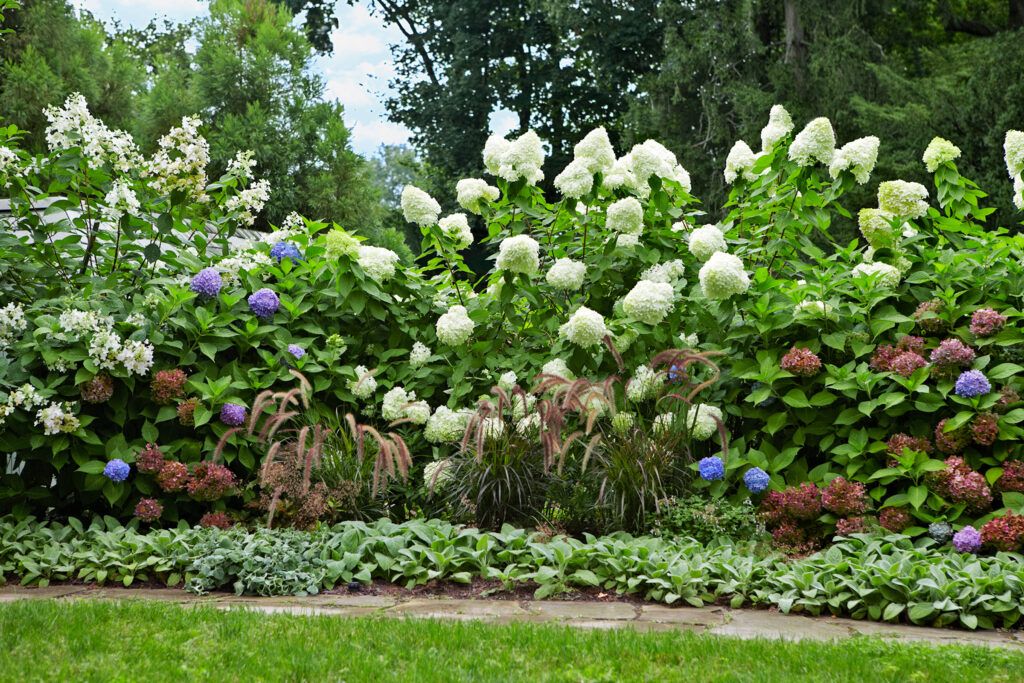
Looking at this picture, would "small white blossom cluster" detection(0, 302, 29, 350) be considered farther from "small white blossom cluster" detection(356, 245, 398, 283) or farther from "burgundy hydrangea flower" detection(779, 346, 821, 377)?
"burgundy hydrangea flower" detection(779, 346, 821, 377)

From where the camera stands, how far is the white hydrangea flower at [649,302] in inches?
192

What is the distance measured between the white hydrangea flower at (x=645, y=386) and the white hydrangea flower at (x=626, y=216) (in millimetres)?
871

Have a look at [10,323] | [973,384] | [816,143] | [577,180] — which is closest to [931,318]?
[973,384]

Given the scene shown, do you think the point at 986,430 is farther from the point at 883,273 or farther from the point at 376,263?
the point at 376,263

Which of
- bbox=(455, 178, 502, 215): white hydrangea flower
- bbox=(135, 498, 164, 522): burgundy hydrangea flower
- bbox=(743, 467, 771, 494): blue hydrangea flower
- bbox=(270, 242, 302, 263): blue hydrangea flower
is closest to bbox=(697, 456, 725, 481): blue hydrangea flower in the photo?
bbox=(743, 467, 771, 494): blue hydrangea flower

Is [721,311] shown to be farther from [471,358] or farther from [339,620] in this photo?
[339,620]

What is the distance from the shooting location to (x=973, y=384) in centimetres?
434

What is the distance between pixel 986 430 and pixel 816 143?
180 centimetres

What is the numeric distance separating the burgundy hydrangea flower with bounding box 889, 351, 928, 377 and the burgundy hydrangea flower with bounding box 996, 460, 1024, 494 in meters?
0.58

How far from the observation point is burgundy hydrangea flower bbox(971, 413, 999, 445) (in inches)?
169

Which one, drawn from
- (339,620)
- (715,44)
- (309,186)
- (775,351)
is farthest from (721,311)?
(715,44)

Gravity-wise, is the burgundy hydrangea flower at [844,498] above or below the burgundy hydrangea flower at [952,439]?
below

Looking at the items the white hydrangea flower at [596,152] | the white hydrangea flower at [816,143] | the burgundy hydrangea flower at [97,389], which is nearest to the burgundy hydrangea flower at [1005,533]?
the white hydrangea flower at [816,143]

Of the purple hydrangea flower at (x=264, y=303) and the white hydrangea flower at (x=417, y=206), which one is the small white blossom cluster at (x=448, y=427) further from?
the white hydrangea flower at (x=417, y=206)
